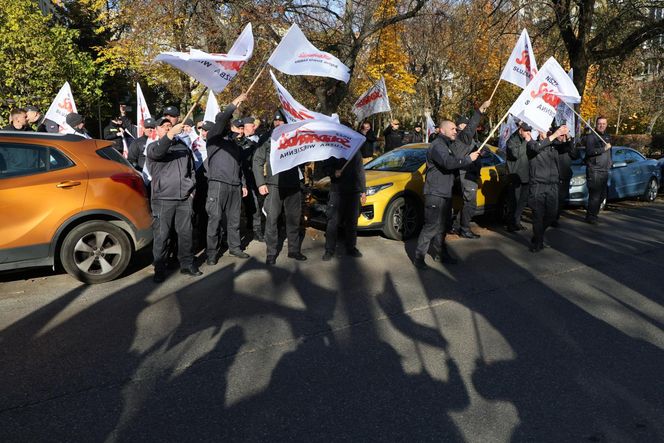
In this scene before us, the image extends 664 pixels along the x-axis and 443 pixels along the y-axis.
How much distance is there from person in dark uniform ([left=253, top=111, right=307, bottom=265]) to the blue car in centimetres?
676

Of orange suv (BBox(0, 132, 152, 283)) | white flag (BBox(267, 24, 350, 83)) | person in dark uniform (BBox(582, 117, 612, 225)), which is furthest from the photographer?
person in dark uniform (BBox(582, 117, 612, 225))

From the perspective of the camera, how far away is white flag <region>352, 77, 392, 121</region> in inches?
447

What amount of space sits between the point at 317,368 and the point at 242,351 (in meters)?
0.69

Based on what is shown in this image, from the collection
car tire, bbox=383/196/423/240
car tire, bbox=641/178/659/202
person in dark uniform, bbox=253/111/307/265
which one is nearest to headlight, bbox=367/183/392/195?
car tire, bbox=383/196/423/240

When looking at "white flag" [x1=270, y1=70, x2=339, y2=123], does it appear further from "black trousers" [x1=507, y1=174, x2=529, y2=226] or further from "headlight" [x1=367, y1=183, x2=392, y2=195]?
"black trousers" [x1=507, y1=174, x2=529, y2=226]

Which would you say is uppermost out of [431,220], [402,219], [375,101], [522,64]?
[522,64]

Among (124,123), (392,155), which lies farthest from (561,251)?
(124,123)

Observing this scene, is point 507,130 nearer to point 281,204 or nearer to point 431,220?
point 431,220

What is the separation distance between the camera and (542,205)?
7902 mm

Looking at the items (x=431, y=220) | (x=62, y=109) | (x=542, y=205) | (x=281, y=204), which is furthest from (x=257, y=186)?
(x=62, y=109)

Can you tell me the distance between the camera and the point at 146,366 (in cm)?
409

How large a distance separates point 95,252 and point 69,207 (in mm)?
594

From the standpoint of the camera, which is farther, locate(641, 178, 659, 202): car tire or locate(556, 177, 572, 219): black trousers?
locate(641, 178, 659, 202): car tire

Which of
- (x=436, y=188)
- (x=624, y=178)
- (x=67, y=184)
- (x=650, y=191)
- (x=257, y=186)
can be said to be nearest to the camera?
(x=67, y=184)
